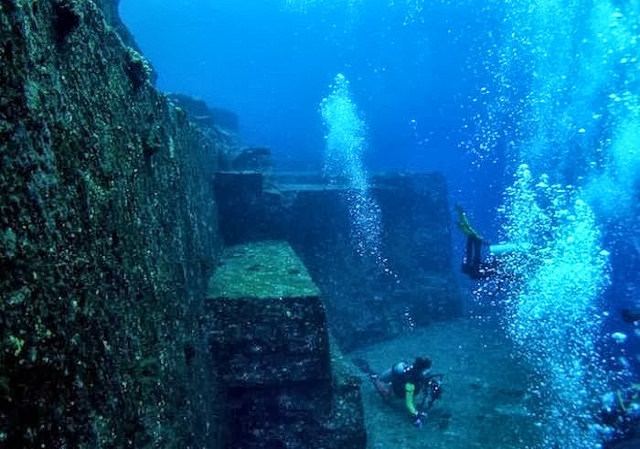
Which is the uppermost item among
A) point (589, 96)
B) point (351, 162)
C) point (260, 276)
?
point (589, 96)

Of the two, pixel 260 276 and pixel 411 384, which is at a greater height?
pixel 260 276

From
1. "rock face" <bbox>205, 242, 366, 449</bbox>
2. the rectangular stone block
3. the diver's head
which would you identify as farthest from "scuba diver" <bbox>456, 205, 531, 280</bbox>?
the rectangular stone block

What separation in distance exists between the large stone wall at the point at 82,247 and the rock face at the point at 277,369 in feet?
4.95

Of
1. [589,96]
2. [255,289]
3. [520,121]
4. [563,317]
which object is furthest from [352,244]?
[520,121]

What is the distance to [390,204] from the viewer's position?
49.9ft

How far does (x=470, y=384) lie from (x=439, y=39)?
85.0 m

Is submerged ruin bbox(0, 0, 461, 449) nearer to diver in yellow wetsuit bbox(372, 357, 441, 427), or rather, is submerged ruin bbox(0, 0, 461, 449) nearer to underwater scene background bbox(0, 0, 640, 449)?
underwater scene background bbox(0, 0, 640, 449)

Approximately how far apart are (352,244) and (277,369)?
8321mm

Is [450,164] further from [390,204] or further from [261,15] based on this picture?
[390,204]

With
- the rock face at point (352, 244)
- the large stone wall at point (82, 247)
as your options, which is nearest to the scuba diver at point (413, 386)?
the rock face at point (352, 244)

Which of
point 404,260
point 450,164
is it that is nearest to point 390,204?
point 404,260

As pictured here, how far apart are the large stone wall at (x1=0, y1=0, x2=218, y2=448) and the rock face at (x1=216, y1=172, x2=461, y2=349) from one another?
229 inches

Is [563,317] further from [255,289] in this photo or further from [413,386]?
[255,289]

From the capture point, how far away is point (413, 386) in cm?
871
